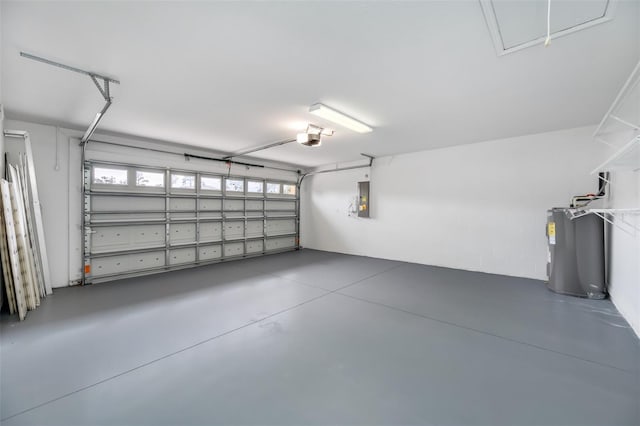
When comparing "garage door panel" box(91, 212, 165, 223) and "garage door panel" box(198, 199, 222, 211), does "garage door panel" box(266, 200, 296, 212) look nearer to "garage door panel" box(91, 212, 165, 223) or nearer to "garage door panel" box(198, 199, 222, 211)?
"garage door panel" box(198, 199, 222, 211)

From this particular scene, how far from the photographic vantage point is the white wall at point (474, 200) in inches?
167

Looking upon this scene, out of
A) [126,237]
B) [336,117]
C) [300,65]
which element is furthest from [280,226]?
[300,65]

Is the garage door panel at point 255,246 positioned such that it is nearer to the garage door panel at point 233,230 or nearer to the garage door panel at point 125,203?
the garage door panel at point 233,230

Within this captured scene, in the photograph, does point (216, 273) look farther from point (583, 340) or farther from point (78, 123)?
point (583, 340)

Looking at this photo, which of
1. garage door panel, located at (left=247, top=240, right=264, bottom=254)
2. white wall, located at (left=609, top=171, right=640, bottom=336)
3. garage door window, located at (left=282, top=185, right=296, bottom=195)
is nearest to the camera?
white wall, located at (left=609, top=171, right=640, bottom=336)

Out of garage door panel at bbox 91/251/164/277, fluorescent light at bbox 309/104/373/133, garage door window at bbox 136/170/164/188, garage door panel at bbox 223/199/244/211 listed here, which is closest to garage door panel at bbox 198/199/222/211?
garage door panel at bbox 223/199/244/211

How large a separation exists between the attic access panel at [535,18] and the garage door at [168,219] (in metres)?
5.68

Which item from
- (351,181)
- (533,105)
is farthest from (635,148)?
(351,181)

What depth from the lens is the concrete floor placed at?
155cm

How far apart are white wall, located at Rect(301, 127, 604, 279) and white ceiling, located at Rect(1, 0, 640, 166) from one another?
669mm

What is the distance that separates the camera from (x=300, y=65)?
231 cm

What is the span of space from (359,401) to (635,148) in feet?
10.3

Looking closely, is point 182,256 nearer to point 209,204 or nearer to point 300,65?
point 209,204

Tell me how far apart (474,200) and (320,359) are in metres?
4.57
